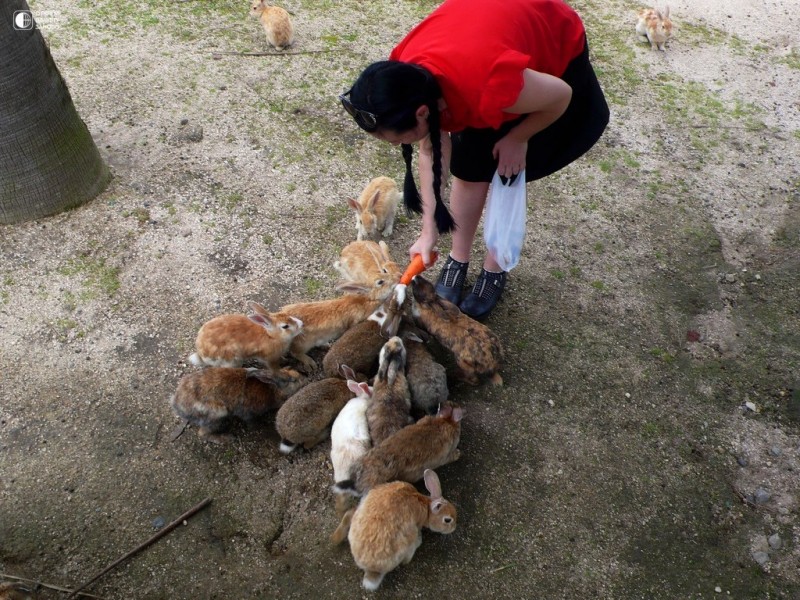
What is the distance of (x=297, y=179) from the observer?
15.0ft

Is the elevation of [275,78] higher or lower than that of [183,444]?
higher

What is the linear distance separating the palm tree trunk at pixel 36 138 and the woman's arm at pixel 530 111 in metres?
2.81

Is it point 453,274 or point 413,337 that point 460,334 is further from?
point 453,274

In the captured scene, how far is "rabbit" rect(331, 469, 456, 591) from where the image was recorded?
2500mm

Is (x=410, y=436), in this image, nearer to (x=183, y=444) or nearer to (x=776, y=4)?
(x=183, y=444)

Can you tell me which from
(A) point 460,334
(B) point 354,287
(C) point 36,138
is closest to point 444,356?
(A) point 460,334

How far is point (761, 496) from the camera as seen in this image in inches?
118

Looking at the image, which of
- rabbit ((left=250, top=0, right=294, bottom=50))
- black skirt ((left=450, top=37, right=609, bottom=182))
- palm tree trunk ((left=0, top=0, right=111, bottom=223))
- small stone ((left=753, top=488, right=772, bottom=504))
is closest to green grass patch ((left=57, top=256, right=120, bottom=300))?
palm tree trunk ((left=0, top=0, right=111, bottom=223))

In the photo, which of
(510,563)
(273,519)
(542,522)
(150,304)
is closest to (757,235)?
(542,522)

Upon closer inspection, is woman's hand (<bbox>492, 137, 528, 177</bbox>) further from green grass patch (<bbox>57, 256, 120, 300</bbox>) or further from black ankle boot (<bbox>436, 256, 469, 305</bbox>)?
green grass patch (<bbox>57, 256, 120, 300</bbox>)

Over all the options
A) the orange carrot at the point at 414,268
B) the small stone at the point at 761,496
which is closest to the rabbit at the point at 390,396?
the orange carrot at the point at 414,268

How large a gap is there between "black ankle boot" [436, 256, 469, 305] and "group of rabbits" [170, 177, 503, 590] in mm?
210

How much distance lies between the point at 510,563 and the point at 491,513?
0.79ft

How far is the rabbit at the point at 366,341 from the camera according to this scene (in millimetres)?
3305
